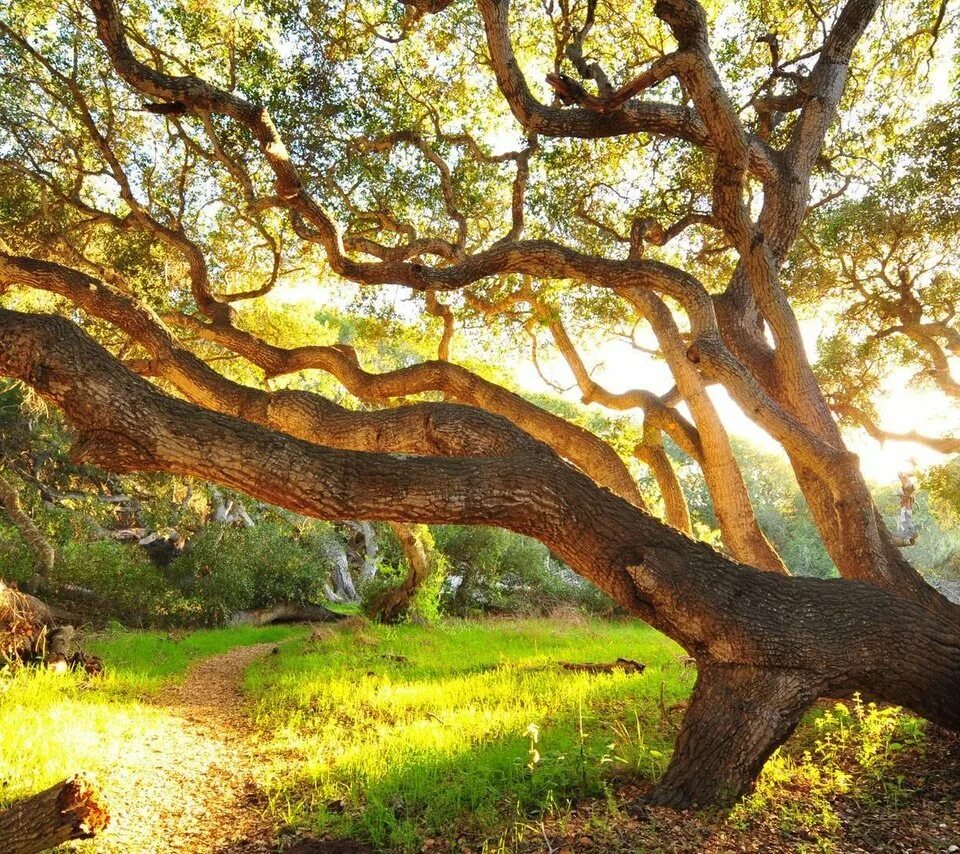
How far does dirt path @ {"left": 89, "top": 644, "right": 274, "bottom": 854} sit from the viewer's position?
11.7 ft

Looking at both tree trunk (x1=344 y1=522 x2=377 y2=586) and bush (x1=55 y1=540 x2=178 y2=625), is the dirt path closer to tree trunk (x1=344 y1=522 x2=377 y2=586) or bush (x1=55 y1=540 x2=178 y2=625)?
bush (x1=55 y1=540 x2=178 y2=625)

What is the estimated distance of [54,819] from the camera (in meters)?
2.73

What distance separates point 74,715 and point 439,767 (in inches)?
145

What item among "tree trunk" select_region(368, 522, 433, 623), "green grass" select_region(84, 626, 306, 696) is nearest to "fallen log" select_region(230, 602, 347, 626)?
"green grass" select_region(84, 626, 306, 696)

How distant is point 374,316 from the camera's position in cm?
1344

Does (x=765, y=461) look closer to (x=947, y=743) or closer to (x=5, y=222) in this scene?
(x=947, y=743)

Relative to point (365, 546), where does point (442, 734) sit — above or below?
above

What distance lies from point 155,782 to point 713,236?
1182cm

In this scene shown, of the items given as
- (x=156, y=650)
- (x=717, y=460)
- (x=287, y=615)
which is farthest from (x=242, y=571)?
(x=717, y=460)

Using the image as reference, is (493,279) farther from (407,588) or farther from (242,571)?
(242,571)

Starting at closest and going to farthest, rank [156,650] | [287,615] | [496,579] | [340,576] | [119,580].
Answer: [156,650], [119,580], [287,615], [496,579], [340,576]

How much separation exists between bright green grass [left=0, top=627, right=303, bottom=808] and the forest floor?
0.02 m

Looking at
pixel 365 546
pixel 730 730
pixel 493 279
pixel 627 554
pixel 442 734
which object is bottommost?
pixel 365 546

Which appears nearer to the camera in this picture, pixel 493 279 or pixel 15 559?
pixel 493 279
